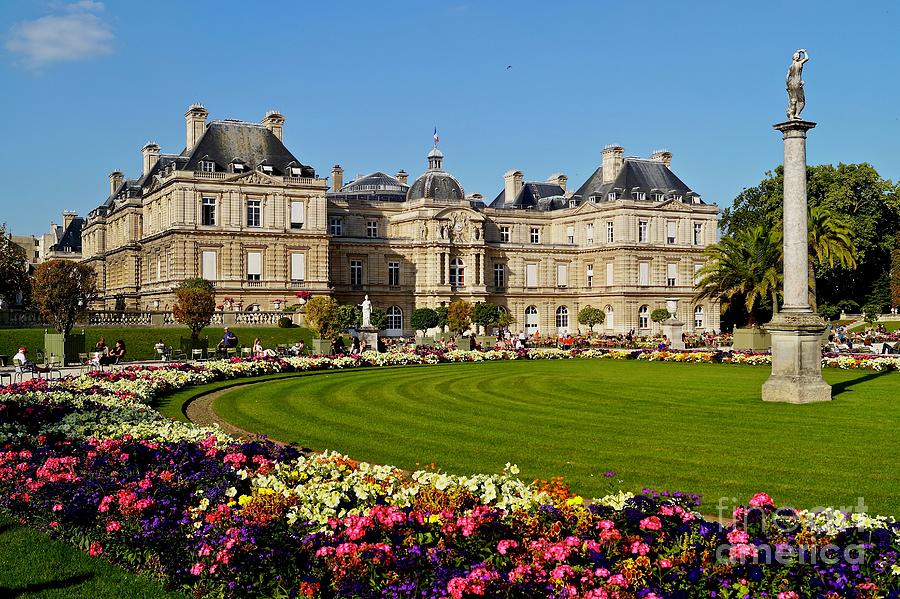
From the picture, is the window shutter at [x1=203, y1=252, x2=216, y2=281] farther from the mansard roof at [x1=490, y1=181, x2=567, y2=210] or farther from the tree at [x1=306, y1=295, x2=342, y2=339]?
the mansard roof at [x1=490, y1=181, x2=567, y2=210]

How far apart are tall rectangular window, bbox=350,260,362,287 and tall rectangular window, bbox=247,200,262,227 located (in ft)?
39.4

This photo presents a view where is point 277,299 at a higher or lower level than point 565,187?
lower

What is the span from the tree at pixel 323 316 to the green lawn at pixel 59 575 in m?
34.3

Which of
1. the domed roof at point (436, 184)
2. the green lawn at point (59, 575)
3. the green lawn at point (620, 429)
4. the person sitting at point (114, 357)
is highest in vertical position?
the domed roof at point (436, 184)

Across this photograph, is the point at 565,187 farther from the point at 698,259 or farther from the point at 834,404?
the point at 834,404

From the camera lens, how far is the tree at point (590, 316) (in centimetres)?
7931

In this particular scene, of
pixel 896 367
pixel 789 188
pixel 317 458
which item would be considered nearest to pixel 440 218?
pixel 896 367

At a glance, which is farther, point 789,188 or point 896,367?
point 896,367

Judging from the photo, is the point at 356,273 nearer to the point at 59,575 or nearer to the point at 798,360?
the point at 798,360

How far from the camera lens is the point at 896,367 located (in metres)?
32.2

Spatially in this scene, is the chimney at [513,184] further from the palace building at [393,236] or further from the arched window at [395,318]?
the arched window at [395,318]

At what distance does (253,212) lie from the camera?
214ft

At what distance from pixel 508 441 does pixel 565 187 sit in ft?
265

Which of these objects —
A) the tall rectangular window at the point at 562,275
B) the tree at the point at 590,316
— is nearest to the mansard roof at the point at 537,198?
the tall rectangular window at the point at 562,275
